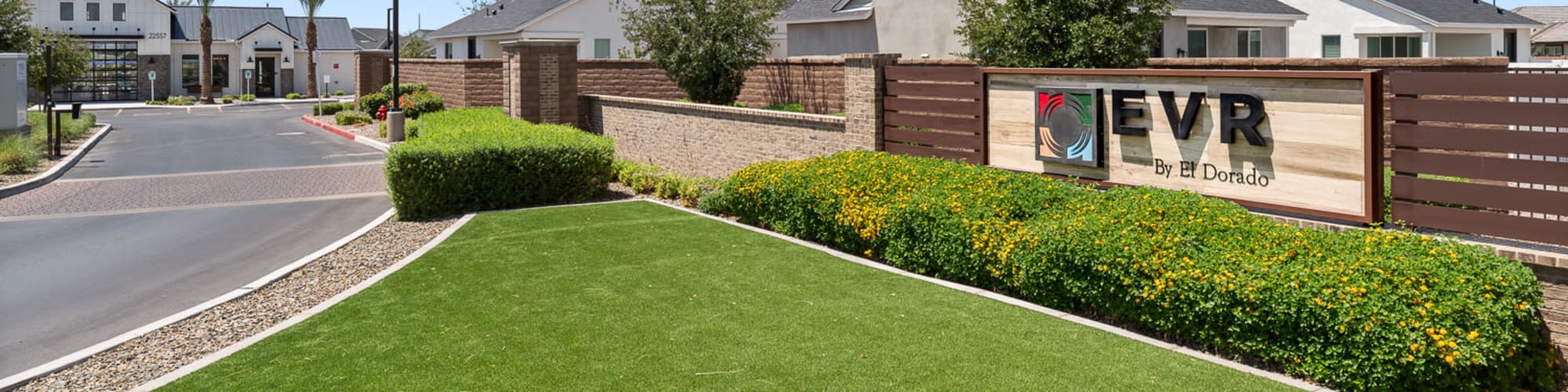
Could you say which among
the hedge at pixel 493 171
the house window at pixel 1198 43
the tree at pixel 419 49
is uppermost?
the tree at pixel 419 49

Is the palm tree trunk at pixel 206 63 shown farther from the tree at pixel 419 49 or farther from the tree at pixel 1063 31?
the tree at pixel 1063 31

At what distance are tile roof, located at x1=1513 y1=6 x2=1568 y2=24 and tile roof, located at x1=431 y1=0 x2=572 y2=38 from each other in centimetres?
5957

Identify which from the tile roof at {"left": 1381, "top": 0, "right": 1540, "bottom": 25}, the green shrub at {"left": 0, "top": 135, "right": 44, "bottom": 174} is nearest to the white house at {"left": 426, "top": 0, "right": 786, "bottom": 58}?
the green shrub at {"left": 0, "top": 135, "right": 44, "bottom": 174}

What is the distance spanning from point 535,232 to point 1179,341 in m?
8.17

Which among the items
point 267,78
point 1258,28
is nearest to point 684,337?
point 1258,28

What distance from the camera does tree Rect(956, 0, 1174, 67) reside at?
14.9m

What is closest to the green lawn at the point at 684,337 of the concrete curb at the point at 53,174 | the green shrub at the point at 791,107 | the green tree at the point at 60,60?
the concrete curb at the point at 53,174

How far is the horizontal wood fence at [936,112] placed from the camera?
44.0 ft

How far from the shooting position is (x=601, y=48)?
4669 cm

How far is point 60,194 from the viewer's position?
1956 centimetres

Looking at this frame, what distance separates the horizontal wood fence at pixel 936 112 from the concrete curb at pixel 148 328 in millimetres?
7275

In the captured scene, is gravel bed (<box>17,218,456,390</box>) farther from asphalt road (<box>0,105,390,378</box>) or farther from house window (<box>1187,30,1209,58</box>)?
house window (<box>1187,30,1209,58</box>)

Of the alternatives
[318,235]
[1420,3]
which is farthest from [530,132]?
[1420,3]

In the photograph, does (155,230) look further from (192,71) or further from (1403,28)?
(192,71)
